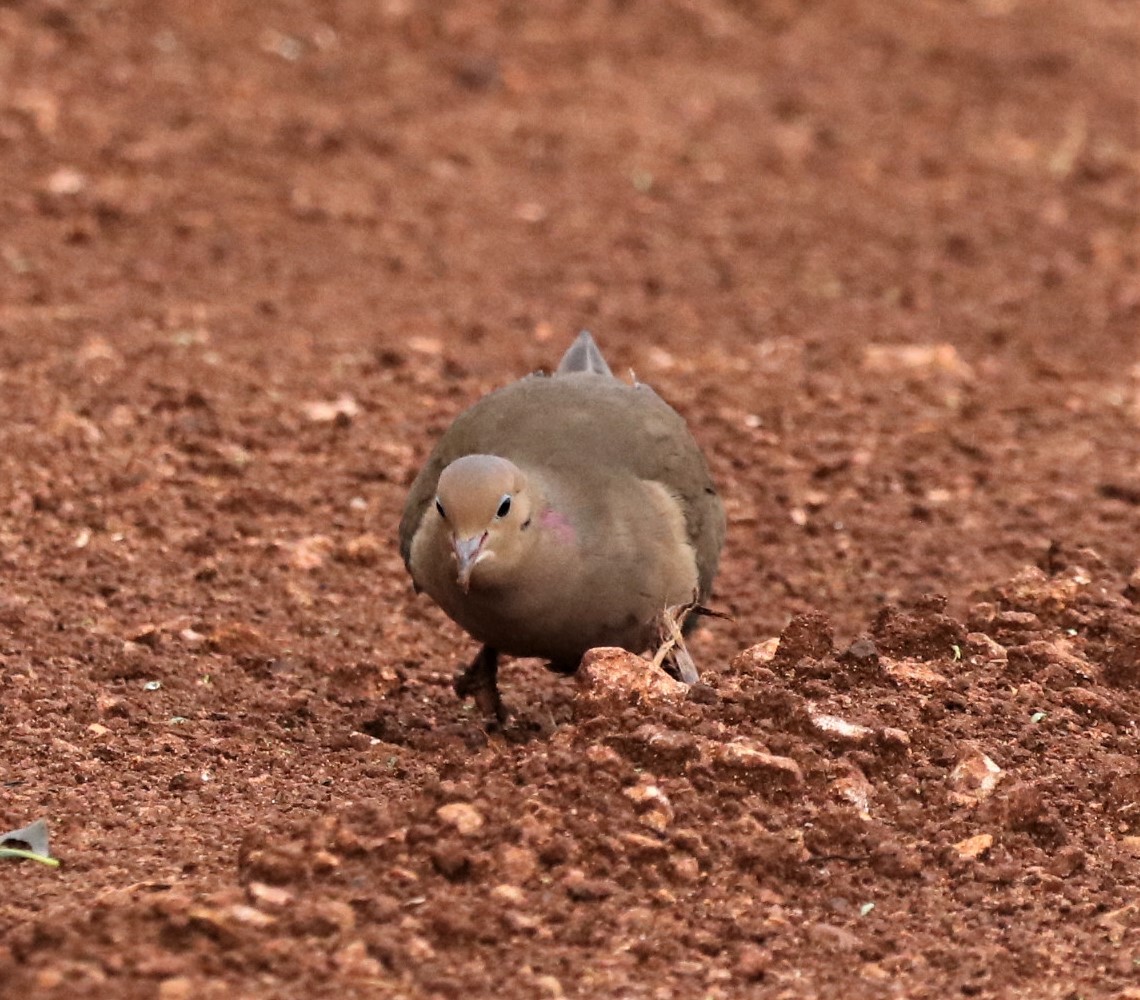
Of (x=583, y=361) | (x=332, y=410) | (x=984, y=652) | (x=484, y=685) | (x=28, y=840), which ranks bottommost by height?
(x=332, y=410)

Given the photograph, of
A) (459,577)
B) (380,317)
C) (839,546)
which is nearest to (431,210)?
(380,317)

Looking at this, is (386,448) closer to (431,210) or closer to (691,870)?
(431,210)

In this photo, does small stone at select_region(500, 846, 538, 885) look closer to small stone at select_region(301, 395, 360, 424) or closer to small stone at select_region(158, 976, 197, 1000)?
Result: small stone at select_region(158, 976, 197, 1000)

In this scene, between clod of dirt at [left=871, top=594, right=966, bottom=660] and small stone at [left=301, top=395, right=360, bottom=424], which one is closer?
clod of dirt at [left=871, top=594, right=966, bottom=660]

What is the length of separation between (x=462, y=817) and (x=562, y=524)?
1.27 metres

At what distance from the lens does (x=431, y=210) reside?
33.1 ft

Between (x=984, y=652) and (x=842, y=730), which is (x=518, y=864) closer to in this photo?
(x=842, y=730)

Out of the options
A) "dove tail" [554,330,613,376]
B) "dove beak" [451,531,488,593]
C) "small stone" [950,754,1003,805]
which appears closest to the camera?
"small stone" [950,754,1003,805]

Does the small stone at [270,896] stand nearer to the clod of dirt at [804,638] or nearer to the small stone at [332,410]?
the clod of dirt at [804,638]

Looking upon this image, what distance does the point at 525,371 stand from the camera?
8.30 metres

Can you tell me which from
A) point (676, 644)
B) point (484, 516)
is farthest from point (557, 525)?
point (676, 644)

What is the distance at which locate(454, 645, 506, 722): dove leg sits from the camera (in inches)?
232

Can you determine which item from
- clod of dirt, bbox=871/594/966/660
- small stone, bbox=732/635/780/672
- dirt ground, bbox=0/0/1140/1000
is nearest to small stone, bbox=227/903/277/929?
dirt ground, bbox=0/0/1140/1000

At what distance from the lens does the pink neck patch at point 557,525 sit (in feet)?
17.3
